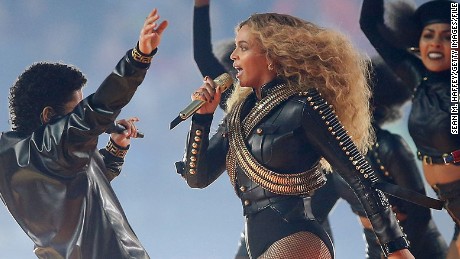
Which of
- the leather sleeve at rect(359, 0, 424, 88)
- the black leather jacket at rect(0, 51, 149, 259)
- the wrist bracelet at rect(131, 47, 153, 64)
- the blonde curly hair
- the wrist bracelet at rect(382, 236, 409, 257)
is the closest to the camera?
the wrist bracelet at rect(382, 236, 409, 257)

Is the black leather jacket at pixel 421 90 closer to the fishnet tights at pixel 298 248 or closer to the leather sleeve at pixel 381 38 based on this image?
the leather sleeve at pixel 381 38

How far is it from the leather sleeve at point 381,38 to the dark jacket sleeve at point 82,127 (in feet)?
4.28

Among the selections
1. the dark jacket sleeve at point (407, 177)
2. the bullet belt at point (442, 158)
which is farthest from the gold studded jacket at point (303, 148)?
the dark jacket sleeve at point (407, 177)

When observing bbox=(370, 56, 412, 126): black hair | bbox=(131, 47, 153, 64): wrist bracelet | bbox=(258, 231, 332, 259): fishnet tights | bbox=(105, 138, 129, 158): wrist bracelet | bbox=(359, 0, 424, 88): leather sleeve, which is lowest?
bbox=(258, 231, 332, 259): fishnet tights

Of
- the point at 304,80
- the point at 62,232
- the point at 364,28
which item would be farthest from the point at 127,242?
the point at 364,28

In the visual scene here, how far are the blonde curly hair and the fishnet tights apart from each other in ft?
1.34

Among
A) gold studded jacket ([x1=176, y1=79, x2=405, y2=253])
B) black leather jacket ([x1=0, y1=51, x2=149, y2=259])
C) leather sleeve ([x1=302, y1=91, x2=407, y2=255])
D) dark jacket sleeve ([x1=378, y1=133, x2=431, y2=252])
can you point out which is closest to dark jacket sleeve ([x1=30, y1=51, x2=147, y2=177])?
black leather jacket ([x1=0, y1=51, x2=149, y2=259])

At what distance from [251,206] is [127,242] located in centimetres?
76

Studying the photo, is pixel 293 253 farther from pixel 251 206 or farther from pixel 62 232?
pixel 62 232

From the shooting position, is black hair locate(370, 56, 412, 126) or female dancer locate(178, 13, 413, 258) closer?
female dancer locate(178, 13, 413, 258)

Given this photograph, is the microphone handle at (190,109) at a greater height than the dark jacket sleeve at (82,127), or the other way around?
the dark jacket sleeve at (82,127)

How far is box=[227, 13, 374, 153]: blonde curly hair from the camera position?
7.27 ft

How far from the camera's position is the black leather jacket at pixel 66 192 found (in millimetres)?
2699

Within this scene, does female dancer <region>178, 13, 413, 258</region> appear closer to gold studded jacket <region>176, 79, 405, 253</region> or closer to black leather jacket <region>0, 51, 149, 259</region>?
gold studded jacket <region>176, 79, 405, 253</region>
